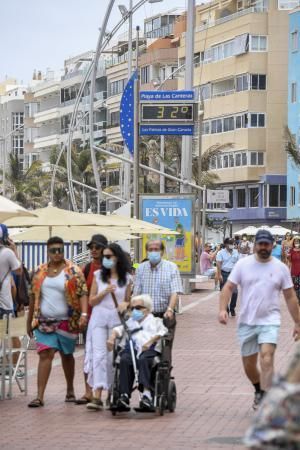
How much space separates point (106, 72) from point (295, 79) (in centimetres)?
3168

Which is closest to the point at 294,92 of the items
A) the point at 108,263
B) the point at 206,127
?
the point at 206,127

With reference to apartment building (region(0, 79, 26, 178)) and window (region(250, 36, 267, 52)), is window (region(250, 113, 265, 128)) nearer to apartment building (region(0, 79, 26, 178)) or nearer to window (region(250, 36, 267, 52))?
window (region(250, 36, 267, 52))

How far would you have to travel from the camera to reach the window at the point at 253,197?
89.1 metres

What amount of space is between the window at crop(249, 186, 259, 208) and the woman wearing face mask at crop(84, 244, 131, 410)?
75593 millimetres

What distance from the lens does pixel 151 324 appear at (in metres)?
12.9

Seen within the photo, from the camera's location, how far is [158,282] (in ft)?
45.8

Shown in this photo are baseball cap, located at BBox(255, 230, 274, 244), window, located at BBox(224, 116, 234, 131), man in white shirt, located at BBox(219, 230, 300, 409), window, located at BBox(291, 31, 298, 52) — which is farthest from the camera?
window, located at BBox(224, 116, 234, 131)

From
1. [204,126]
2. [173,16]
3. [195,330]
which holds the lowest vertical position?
[195,330]

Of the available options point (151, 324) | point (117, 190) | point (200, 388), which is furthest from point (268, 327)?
point (117, 190)

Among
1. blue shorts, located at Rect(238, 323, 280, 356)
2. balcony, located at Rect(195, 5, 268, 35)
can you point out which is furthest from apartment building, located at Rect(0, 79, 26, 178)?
blue shorts, located at Rect(238, 323, 280, 356)

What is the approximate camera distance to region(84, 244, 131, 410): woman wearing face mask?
Result: 1333 cm

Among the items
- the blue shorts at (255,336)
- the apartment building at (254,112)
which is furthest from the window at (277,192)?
the blue shorts at (255,336)

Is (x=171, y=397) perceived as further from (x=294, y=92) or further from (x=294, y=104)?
(x=294, y=92)

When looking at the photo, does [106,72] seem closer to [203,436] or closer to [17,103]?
[17,103]
